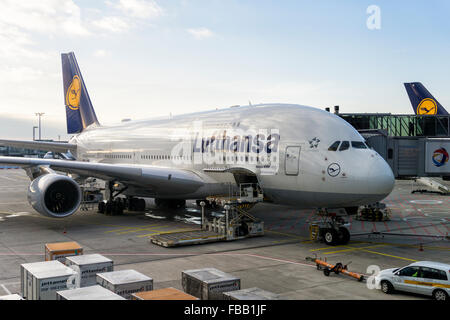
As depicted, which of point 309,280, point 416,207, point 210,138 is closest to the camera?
point 309,280

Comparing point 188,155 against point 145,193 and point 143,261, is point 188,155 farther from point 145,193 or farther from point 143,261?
point 143,261

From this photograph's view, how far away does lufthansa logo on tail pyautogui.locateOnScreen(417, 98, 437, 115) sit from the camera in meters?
49.6

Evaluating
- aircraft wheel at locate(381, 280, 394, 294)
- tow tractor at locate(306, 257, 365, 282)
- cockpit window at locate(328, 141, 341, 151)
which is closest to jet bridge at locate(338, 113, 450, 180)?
cockpit window at locate(328, 141, 341, 151)

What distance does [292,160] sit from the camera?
16.5m

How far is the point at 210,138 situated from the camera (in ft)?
66.5

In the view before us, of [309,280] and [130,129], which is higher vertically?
[130,129]

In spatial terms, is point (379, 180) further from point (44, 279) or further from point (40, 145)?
point (40, 145)

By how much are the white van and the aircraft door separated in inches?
227

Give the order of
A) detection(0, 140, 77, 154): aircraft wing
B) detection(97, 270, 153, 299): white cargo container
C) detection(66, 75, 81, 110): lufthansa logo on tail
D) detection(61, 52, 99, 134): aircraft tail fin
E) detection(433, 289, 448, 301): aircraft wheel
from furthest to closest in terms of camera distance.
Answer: detection(66, 75, 81, 110): lufthansa logo on tail < detection(61, 52, 99, 134): aircraft tail fin < detection(0, 140, 77, 154): aircraft wing < detection(433, 289, 448, 301): aircraft wheel < detection(97, 270, 153, 299): white cargo container

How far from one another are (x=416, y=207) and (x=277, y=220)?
1247 centimetres

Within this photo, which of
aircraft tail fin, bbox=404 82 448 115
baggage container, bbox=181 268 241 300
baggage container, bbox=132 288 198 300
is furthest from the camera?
aircraft tail fin, bbox=404 82 448 115

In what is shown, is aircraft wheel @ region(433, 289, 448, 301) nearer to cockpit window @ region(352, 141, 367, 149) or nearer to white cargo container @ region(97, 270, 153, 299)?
cockpit window @ region(352, 141, 367, 149)

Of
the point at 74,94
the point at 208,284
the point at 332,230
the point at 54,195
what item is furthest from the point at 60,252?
the point at 74,94
